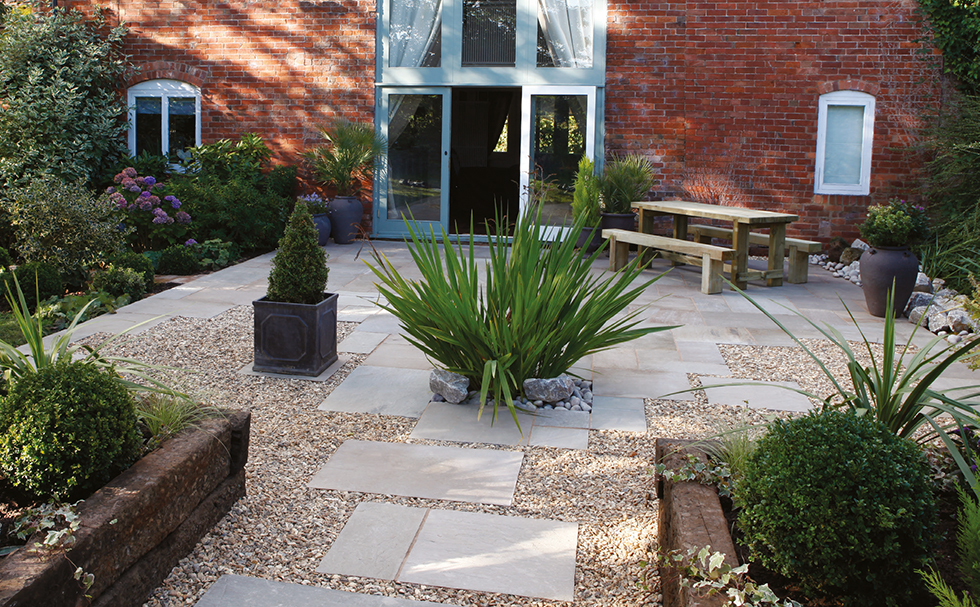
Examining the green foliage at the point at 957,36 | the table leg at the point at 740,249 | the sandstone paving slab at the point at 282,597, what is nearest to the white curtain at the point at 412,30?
the table leg at the point at 740,249

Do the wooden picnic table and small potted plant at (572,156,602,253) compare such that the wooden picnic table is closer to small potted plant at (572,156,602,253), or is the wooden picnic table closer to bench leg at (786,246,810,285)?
bench leg at (786,246,810,285)

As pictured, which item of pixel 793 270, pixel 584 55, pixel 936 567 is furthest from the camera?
pixel 584 55

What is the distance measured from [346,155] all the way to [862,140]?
5.90 m

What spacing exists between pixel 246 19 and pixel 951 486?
376 inches

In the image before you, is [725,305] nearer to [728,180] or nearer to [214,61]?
[728,180]

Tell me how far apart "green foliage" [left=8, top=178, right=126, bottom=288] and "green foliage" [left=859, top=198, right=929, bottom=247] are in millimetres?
6108

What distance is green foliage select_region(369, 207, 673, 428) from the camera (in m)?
3.54

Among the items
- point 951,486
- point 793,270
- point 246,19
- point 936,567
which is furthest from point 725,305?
point 246,19

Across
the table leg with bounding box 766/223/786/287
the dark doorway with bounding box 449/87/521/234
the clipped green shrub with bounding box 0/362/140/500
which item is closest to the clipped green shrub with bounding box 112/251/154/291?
the clipped green shrub with bounding box 0/362/140/500

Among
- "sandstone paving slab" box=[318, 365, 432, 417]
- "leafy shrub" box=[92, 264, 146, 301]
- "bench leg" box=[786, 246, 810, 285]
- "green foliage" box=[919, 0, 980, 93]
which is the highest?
"green foliage" box=[919, 0, 980, 93]

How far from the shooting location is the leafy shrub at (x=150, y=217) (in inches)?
304

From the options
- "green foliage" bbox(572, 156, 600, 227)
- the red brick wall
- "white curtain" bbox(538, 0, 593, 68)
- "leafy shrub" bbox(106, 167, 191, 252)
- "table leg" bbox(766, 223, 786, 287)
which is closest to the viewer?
"table leg" bbox(766, 223, 786, 287)

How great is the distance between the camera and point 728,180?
902 cm

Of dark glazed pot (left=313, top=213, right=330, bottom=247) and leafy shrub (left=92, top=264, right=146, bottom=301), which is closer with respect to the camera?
leafy shrub (left=92, top=264, right=146, bottom=301)
